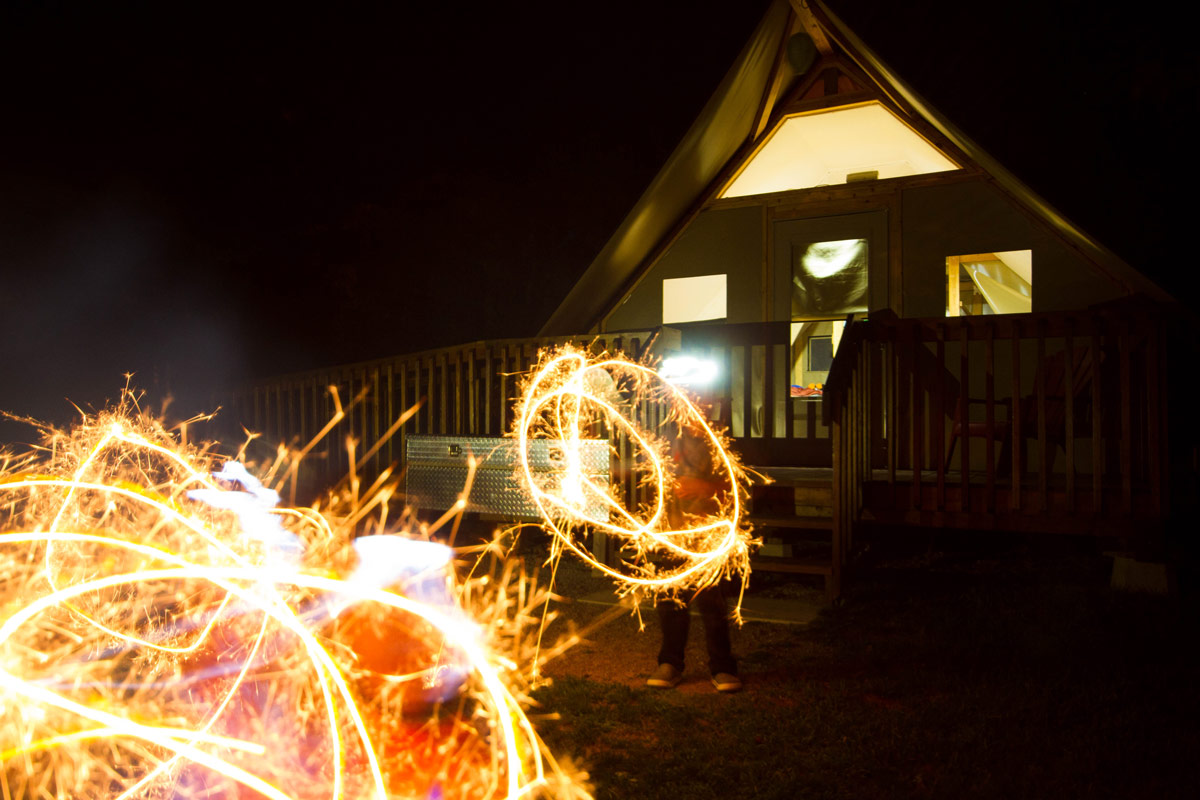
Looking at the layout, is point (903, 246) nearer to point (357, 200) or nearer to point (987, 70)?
point (987, 70)

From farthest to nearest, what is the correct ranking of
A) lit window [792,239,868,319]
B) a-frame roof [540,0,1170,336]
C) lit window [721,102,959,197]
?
1. lit window [792,239,868,319]
2. lit window [721,102,959,197]
3. a-frame roof [540,0,1170,336]

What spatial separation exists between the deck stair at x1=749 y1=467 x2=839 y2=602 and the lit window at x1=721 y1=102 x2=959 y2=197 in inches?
181

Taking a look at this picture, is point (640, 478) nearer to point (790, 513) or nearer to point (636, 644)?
point (790, 513)

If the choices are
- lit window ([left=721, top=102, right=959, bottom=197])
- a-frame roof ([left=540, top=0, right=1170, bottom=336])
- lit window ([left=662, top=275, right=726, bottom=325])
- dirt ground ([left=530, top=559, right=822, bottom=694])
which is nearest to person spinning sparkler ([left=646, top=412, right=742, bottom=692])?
dirt ground ([left=530, top=559, right=822, bottom=694])

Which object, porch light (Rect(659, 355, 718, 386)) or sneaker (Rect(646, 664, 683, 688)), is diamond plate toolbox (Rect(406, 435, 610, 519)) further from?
sneaker (Rect(646, 664, 683, 688))

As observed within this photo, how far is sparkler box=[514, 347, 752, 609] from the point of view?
5.09 meters

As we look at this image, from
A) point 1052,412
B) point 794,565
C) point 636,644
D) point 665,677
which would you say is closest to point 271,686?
point 665,677

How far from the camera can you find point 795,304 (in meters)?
10.6

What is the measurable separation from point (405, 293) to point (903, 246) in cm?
1151

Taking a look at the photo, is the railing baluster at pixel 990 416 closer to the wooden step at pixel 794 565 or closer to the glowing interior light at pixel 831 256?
the wooden step at pixel 794 565

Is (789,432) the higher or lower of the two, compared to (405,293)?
lower

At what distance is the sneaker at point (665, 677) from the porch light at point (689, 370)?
12.7 ft

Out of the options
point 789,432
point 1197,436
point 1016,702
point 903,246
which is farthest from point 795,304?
point 1016,702

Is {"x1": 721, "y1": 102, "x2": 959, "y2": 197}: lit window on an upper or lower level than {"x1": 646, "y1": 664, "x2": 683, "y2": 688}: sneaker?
upper
